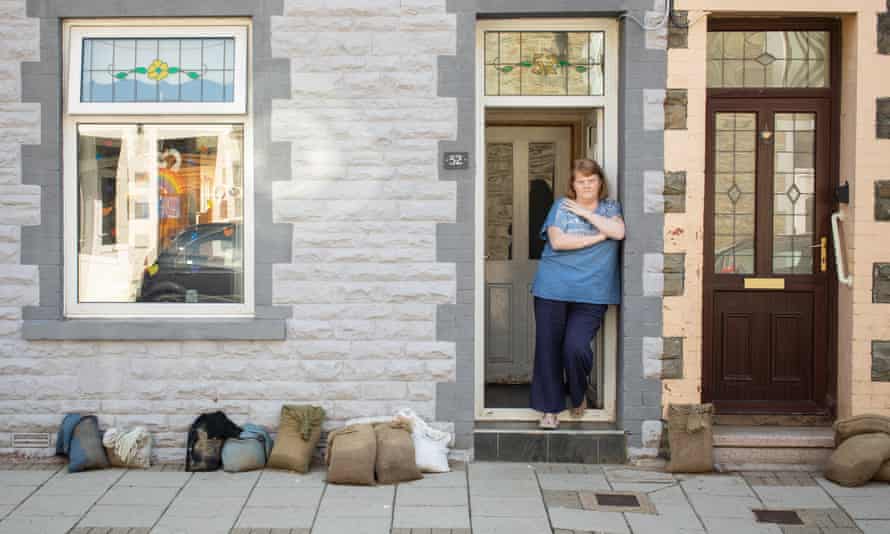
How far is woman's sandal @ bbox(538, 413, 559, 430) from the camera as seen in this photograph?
7.48m

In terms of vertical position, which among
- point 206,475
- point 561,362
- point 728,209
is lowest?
point 206,475

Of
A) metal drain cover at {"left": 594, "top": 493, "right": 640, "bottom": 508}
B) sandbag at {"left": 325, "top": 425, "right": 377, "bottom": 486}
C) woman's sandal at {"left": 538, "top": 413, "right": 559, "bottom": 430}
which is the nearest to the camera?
metal drain cover at {"left": 594, "top": 493, "right": 640, "bottom": 508}

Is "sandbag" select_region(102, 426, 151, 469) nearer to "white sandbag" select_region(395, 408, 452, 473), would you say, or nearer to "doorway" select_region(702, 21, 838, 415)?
"white sandbag" select_region(395, 408, 452, 473)

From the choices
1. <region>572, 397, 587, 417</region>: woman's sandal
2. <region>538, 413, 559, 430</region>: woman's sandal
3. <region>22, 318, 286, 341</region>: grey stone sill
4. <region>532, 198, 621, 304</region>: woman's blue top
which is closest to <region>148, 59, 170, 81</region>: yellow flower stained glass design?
<region>22, 318, 286, 341</region>: grey stone sill

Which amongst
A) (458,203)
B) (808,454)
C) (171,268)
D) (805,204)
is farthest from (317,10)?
(808,454)

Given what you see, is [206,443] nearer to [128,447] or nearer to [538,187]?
[128,447]

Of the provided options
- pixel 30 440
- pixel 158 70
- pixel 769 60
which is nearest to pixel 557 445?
pixel 769 60

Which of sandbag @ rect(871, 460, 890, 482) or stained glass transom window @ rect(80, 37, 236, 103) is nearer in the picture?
sandbag @ rect(871, 460, 890, 482)

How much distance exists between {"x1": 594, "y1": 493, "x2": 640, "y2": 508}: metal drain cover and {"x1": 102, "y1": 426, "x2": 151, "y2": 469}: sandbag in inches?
124

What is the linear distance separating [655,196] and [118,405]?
4105 millimetres

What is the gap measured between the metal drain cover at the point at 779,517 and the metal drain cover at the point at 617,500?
0.74 metres

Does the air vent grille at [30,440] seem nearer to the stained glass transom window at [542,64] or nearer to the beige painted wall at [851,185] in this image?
the stained glass transom window at [542,64]

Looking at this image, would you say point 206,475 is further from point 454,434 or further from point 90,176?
point 90,176

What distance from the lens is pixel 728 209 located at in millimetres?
7617
